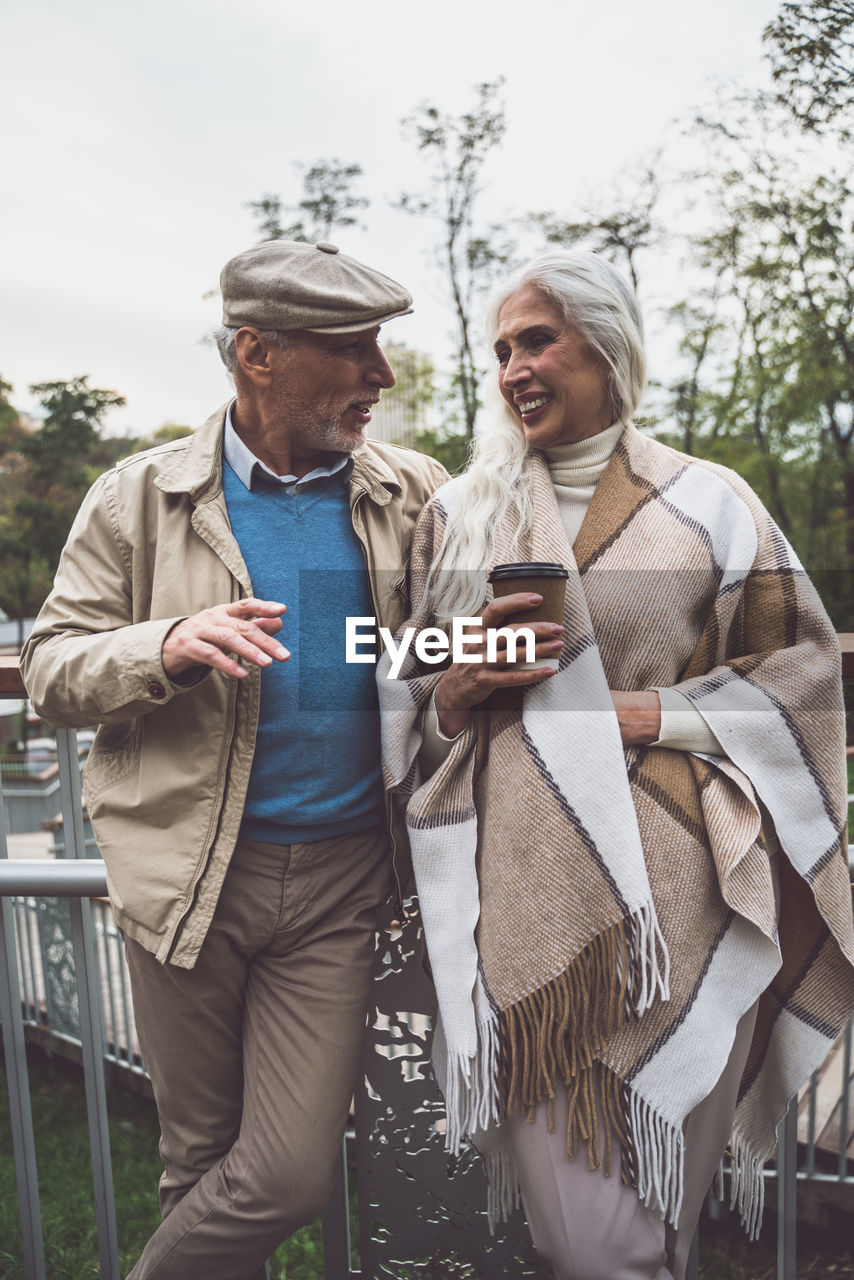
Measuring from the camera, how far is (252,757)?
160 cm

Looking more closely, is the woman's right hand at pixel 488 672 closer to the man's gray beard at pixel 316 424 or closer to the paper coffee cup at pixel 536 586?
the paper coffee cup at pixel 536 586

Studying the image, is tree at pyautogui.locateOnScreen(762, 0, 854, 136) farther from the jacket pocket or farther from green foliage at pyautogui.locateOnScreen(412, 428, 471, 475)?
the jacket pocket

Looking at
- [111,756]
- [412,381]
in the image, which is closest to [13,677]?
[111,756]

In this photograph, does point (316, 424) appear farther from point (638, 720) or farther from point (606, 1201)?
point (606, 1201)

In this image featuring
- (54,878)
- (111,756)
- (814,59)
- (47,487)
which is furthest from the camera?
(47,487)

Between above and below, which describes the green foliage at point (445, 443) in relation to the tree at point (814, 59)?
below

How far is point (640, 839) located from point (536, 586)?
0.40 m

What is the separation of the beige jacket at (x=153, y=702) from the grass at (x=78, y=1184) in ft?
6.84

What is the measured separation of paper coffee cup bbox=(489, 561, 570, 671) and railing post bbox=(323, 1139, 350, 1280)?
107cm

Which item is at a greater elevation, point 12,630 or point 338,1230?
point 338,1230

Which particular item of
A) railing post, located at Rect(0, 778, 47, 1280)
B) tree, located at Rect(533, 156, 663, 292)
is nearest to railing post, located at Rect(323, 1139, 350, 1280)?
railing post, located at Rect(0, 778, 47, 1280)

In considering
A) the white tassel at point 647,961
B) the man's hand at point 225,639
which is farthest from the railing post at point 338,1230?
the man's hand at point 225,639

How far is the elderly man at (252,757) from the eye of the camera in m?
1.60

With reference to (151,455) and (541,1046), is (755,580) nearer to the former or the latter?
(541,1046)
